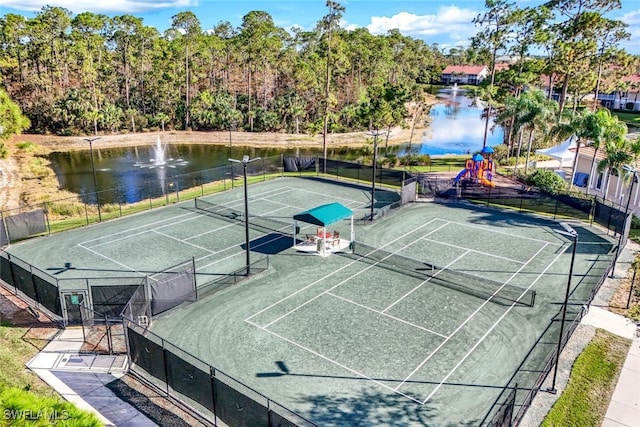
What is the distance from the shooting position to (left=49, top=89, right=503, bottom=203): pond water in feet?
148

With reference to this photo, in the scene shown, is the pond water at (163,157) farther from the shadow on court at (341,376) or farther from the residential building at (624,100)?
the shadow on court at (341,376)

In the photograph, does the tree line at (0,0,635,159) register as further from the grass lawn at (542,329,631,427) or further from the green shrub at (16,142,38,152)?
the grass lawn at (542,329,631,427)

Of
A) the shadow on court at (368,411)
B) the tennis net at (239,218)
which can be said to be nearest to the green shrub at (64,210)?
the tennis net at (239,218)

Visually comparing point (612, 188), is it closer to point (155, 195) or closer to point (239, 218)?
point (239, 218)

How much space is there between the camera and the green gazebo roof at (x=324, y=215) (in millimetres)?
24547

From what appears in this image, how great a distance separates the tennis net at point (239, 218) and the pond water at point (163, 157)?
27.0ft

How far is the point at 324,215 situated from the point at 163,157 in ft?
126

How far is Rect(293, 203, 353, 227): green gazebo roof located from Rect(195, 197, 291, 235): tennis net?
3012mm

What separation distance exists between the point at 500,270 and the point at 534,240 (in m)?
5.34

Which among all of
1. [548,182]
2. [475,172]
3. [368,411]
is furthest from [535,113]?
[368,411]

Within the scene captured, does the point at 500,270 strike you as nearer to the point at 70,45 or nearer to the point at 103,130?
the point at 103,130

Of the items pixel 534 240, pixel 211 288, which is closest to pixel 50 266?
pixel 211 288

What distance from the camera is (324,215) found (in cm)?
2491

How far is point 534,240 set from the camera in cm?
2698
